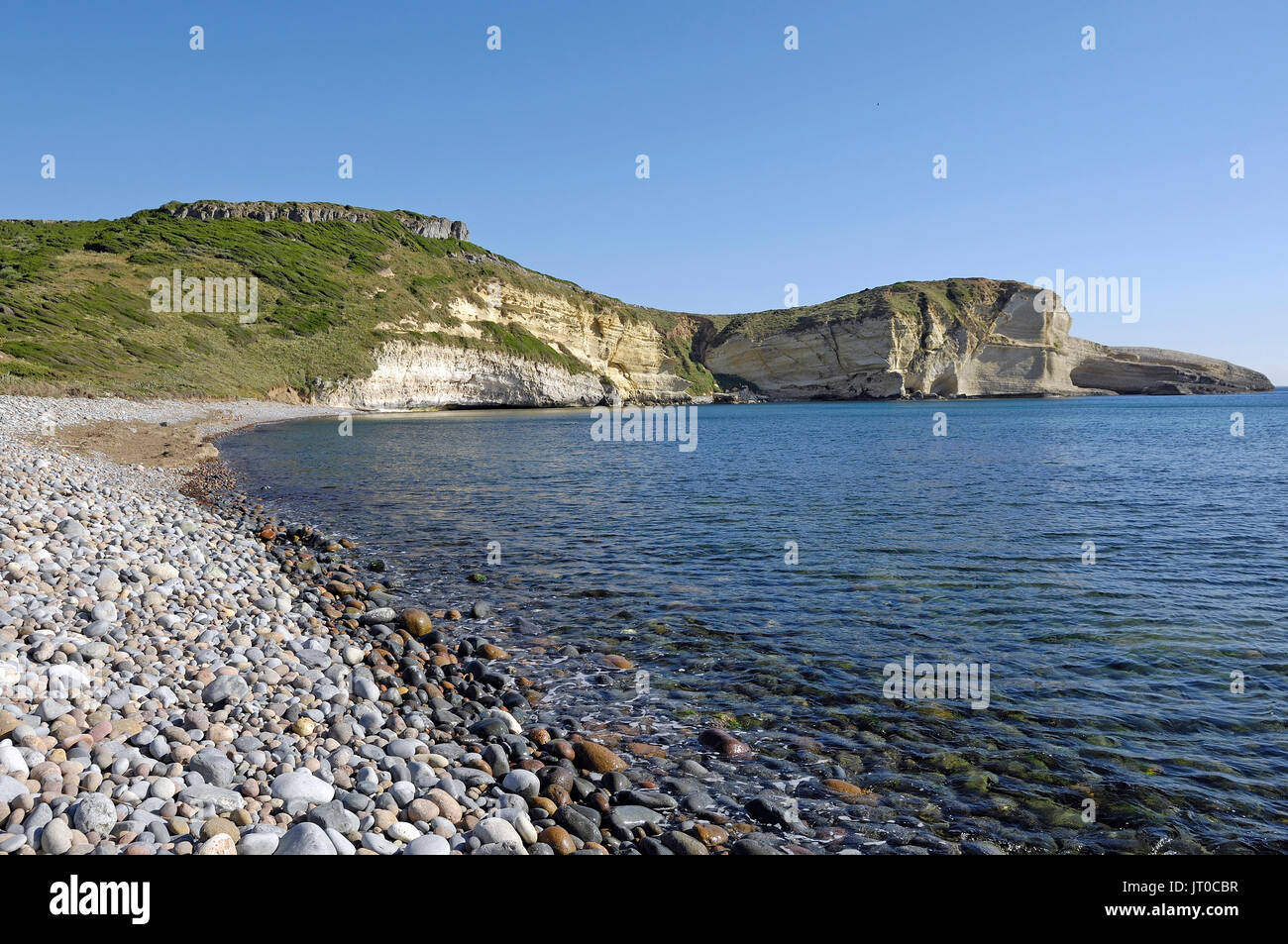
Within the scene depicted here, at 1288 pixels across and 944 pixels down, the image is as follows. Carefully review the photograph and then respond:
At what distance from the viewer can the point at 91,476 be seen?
16.8 meters

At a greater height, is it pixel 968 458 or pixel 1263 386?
pixel 1263 386

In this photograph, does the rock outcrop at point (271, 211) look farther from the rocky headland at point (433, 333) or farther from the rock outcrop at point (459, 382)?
the rock outcrop at point (459, 382)

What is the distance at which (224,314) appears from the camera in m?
75.2

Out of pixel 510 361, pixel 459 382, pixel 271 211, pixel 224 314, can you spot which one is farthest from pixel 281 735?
pixel 271 211

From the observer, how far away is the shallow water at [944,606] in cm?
637

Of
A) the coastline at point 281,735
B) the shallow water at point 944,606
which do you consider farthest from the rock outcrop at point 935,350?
the coastline at point 281,735

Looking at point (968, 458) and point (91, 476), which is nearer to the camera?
point (91, 476)

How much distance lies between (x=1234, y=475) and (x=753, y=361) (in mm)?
134866

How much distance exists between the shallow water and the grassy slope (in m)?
37.0

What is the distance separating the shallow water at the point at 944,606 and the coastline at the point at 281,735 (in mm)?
1500

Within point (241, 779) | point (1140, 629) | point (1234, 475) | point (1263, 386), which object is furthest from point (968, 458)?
point (1263, 386)

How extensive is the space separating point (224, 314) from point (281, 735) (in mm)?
83953

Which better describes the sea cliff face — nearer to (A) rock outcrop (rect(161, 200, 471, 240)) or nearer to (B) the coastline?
(A) rock outcrop (rect(161, 200, 471, 240))
